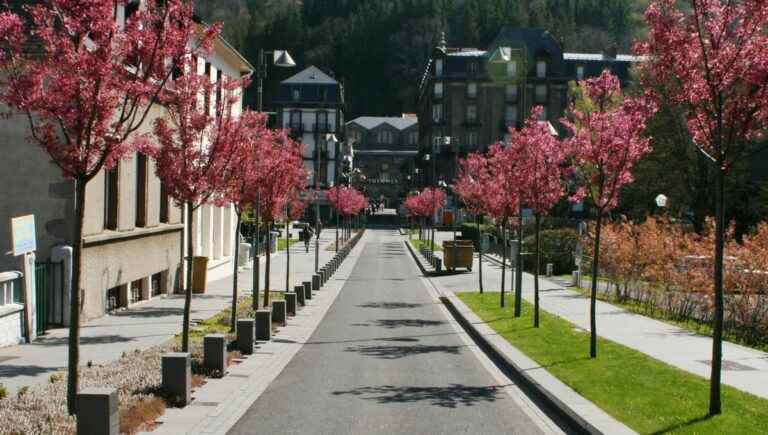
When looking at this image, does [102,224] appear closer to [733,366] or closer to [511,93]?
[733,366]

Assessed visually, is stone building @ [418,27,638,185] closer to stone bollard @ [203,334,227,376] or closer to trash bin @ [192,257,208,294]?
trash bin @ [192,257,208,294]

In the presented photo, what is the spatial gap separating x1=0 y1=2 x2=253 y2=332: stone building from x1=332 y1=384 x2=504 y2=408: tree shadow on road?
6078 millimetres

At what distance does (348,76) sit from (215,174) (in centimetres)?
16675

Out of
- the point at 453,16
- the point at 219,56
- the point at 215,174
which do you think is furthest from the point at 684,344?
the point at 453,16

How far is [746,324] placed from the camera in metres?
19.6

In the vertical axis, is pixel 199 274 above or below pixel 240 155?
below

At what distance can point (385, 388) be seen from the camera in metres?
13.1

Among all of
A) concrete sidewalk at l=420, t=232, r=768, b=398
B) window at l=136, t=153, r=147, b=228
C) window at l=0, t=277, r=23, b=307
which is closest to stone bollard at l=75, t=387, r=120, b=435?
window at l=0, t=277, r=23, b=307

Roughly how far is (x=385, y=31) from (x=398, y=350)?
6546 inches

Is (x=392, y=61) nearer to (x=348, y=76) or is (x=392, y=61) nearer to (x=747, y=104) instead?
(x=348, y=76)

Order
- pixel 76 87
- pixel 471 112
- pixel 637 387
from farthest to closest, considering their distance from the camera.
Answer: pixel 471 112, pixel 637 387, pixel 76 87

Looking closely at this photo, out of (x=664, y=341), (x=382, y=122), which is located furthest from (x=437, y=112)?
(x=664, y=341)

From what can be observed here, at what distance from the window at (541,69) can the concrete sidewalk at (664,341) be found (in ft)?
256

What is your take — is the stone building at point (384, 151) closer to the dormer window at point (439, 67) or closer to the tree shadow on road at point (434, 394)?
the dormer window at point (439, 67)
